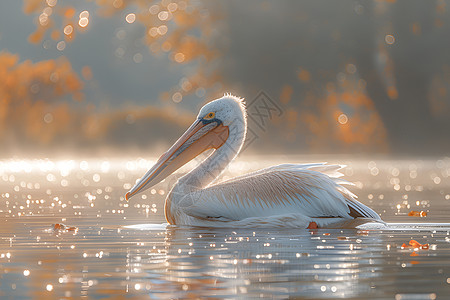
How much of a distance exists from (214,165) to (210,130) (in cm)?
39

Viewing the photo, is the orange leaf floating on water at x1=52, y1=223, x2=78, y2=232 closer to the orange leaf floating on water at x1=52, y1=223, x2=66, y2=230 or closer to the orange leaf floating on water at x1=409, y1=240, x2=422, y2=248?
the orange leaf floating on water at x1=52, y1=223, x2=66, y2=230

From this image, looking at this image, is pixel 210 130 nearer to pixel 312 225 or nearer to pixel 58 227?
pixel 312 225

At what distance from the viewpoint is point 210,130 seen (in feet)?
35.4

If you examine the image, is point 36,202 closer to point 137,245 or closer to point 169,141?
point 137,245

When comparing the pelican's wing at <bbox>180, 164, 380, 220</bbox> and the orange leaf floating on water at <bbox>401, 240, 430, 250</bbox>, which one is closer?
the orange leaf floating on water at <bbox>401, 240, 430, 250</bbox>

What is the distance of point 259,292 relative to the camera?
6.00 metres

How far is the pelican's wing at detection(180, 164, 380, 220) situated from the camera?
9.68 meters

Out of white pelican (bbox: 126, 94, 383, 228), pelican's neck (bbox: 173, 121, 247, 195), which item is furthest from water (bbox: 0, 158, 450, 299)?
pelican's neck (bbox: 173, 121, 247, 195)

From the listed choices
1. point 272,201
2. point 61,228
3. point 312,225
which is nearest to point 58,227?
point 61,228

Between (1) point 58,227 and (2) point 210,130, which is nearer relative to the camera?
(1) point 58,227

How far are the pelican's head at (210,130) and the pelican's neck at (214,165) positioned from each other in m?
0.01

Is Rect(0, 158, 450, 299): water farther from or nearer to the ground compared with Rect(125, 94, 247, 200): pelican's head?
nearer to the ground

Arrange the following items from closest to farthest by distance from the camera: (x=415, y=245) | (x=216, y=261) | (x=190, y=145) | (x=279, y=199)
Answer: (x=216, y=261)
(x=415, y=245)
(x=279, y=199)
(x=190, y=145)

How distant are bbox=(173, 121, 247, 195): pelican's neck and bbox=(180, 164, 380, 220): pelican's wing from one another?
423mm
